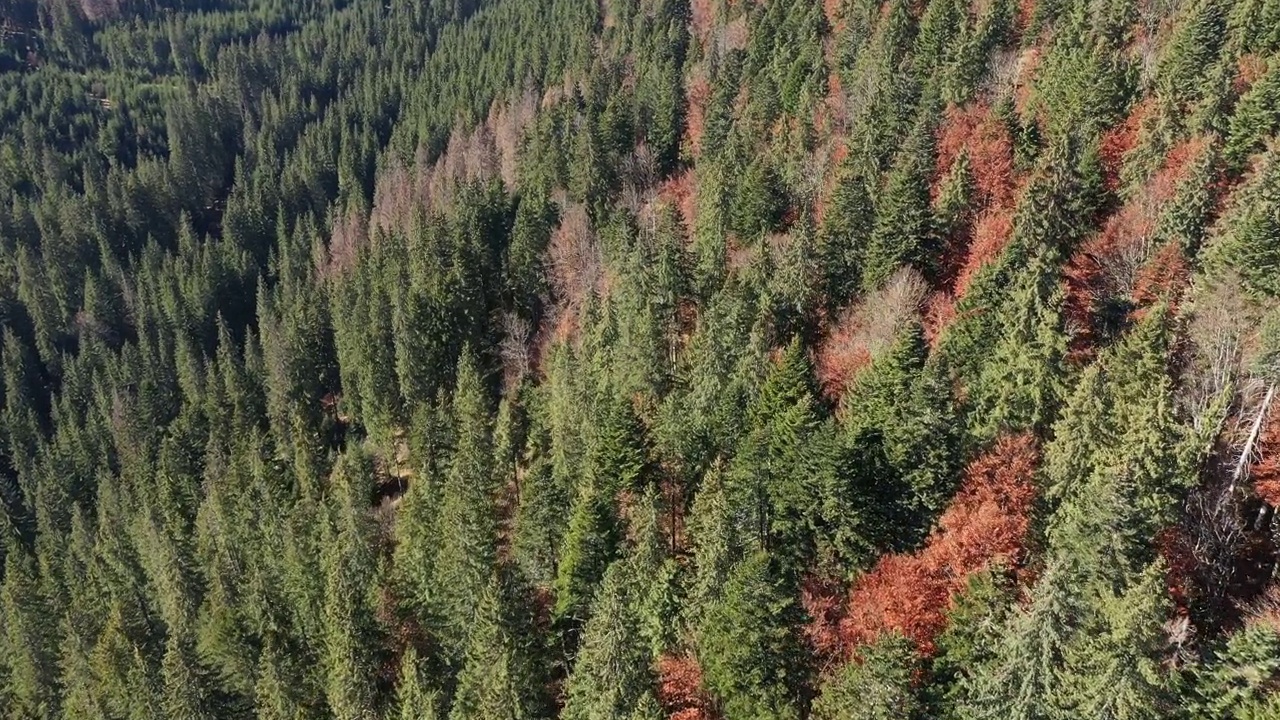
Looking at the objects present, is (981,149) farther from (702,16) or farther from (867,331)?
(702,16)

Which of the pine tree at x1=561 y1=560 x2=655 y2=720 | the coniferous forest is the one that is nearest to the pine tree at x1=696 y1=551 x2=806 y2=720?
the coniferous forest

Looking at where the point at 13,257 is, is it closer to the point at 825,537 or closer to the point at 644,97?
the point at 644,97

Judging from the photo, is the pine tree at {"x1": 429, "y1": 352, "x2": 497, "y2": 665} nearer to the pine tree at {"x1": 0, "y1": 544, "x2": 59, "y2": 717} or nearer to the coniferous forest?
the coniferous forest

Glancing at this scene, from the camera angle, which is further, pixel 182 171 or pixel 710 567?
pixel 182 171

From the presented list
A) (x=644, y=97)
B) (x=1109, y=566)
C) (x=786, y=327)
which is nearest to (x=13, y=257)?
(x=644, y=97)

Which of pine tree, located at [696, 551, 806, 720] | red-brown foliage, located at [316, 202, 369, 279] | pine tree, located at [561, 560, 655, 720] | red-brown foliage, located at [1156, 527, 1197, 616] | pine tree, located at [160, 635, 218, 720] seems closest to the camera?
red-brown foliage, located at [1156, 527, 1197, 616]

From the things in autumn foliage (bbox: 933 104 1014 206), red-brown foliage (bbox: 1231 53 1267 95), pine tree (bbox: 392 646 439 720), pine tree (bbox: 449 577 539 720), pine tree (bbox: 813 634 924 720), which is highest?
red-brown foliage (bbox: 1231 53 1267 95)

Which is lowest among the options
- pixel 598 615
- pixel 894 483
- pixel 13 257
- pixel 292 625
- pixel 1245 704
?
pixel 13 257
